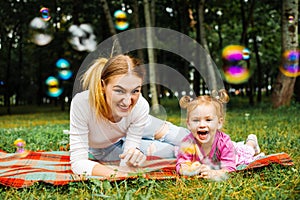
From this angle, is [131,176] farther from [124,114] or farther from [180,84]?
[180,84]

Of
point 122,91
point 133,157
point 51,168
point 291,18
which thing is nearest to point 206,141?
point 133,157

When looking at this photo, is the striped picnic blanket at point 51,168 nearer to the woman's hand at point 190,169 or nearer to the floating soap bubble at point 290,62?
the woman's hand at point 190,169

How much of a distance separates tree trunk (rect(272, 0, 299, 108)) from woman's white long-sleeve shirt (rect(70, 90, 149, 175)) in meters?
6.97

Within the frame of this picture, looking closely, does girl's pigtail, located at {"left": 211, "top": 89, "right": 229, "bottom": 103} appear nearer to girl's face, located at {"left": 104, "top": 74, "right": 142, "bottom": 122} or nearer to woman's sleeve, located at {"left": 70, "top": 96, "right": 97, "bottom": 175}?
girl's face, located at {"left": 104, "top": 74, "right": 142, "bottom": 122}

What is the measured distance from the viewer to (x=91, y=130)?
2.93 m

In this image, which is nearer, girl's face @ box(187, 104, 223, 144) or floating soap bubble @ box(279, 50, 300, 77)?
girl's face @ box(187, 104, 223, 144)

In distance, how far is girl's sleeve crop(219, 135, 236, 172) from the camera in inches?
109

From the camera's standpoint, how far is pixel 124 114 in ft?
9.02

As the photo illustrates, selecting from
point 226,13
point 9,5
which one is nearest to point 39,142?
point 9,5

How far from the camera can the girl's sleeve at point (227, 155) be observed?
2.78 m

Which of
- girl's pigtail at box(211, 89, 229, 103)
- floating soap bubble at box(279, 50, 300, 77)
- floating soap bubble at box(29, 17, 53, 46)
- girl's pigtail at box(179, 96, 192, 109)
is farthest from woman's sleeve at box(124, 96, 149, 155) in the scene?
floating soap bubble at box(279, 50, 300, 77)

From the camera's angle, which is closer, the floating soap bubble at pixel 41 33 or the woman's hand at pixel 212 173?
the woman's hand at pixel 212 173

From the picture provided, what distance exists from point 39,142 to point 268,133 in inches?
101

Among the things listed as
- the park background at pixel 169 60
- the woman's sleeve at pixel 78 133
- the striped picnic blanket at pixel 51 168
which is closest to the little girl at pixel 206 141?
the striped picnic blanket at pixel 51 168
